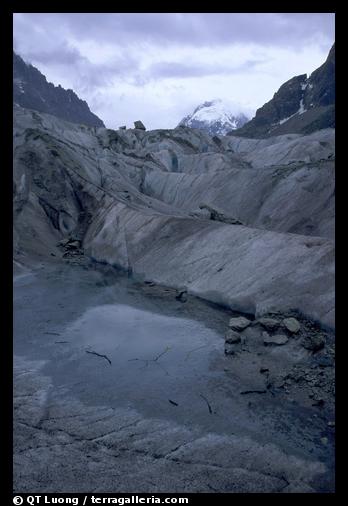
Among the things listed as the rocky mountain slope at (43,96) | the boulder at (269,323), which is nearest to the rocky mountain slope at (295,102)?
the rocky mountain slope at (43,96)

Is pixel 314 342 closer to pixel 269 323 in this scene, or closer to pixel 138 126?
pixel 269 323

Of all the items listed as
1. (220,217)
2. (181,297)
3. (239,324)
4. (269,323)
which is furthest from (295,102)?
(269,323)

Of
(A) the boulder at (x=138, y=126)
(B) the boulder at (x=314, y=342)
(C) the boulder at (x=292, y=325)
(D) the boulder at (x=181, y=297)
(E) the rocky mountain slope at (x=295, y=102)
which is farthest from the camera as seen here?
(E) the rocky mountain slope at (x=295, y=102)

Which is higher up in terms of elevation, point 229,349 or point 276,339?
point 276,339

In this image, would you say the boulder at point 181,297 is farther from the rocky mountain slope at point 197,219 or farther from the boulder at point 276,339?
the boulder at point 276,339

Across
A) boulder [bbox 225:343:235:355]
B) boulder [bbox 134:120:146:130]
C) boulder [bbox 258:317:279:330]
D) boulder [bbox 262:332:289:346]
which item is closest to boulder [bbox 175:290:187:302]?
boulder [bbox 258:317:279:330]

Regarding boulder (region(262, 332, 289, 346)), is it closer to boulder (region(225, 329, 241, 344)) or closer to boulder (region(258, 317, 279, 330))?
boulder (region(258, 317, 279, 330))
